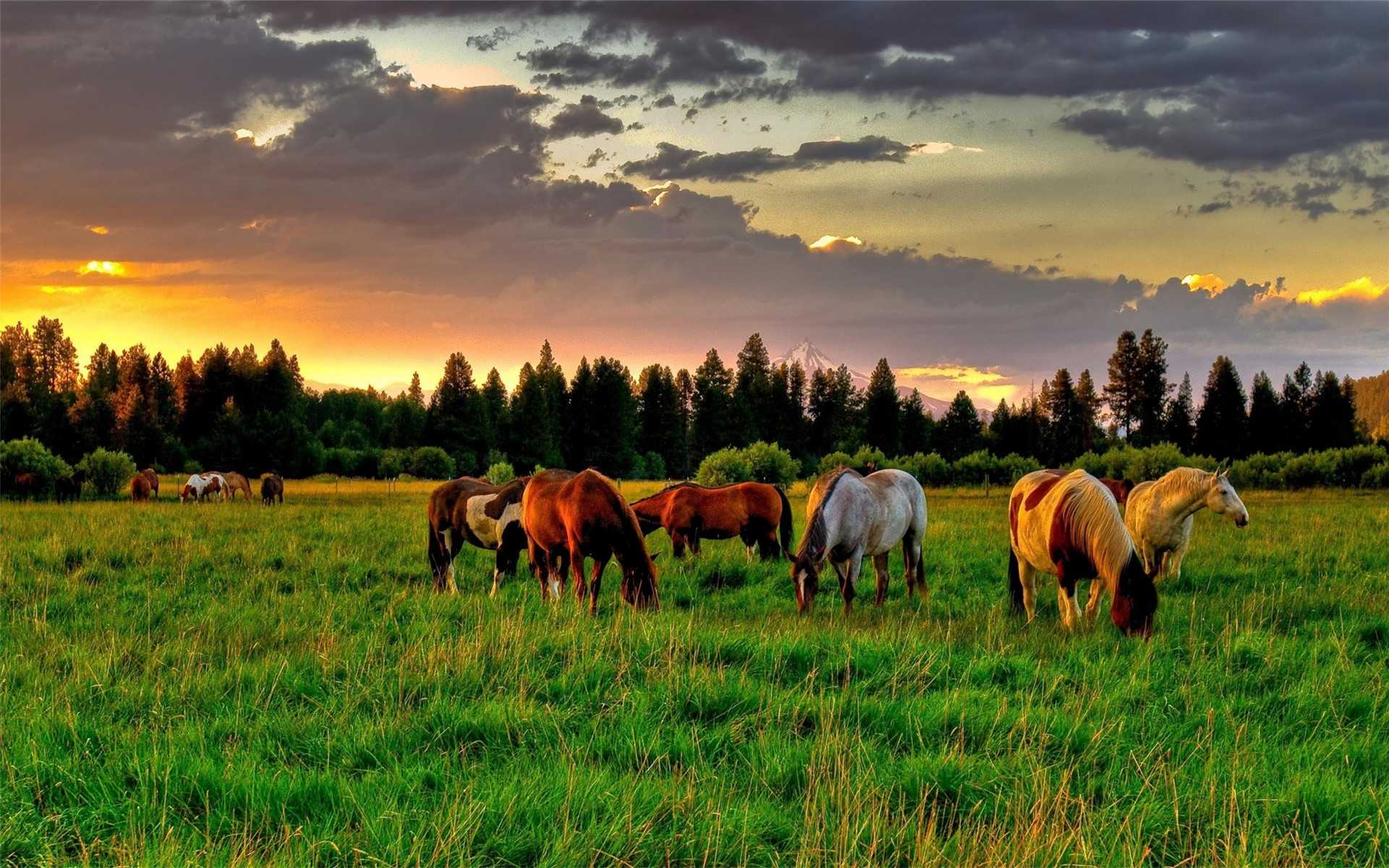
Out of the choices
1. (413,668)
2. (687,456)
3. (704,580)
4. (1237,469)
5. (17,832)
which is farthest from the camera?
(687,456)

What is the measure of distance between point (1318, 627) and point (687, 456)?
80.0 m

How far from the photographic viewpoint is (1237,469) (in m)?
53.7

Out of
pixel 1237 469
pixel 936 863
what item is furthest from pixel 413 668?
pixel 1237 469

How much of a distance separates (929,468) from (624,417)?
117ft

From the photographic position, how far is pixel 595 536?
433 inches

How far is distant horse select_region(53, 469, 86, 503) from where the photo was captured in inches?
1479

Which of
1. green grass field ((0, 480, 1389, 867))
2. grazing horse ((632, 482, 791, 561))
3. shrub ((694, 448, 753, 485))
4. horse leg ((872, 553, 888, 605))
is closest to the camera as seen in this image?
green grass field ((0, 480, 1389, 867))

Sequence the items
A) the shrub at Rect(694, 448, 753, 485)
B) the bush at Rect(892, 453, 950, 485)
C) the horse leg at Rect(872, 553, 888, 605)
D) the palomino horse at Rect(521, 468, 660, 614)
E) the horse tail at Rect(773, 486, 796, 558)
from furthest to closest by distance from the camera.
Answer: the bush at Rect(892, 453, 950, 485) < the shrub at Rect(694, 448, 753, 485) < the horse tail at Rect(773, 486, 796, 558) < the horse leg at Rect(872, 553, 888, 605) < the palomino horse at Rect(521, 468, 660, 614)

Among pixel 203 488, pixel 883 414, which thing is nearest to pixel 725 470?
pixel 203 488

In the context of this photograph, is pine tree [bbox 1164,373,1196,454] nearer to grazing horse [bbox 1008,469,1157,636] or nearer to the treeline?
the treeline

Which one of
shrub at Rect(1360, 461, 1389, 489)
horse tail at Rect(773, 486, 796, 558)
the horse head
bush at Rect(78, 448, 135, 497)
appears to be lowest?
shrub at Rect(1360, 461, 1389, 489)

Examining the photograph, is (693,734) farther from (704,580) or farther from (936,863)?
(704,580)

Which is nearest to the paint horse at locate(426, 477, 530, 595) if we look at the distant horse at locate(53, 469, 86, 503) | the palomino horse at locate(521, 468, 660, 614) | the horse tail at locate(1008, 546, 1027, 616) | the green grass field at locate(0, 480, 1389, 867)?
the palomino horse at locate(521, 468, 660, 614)

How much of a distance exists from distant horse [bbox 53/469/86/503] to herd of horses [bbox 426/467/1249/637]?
31.5m
